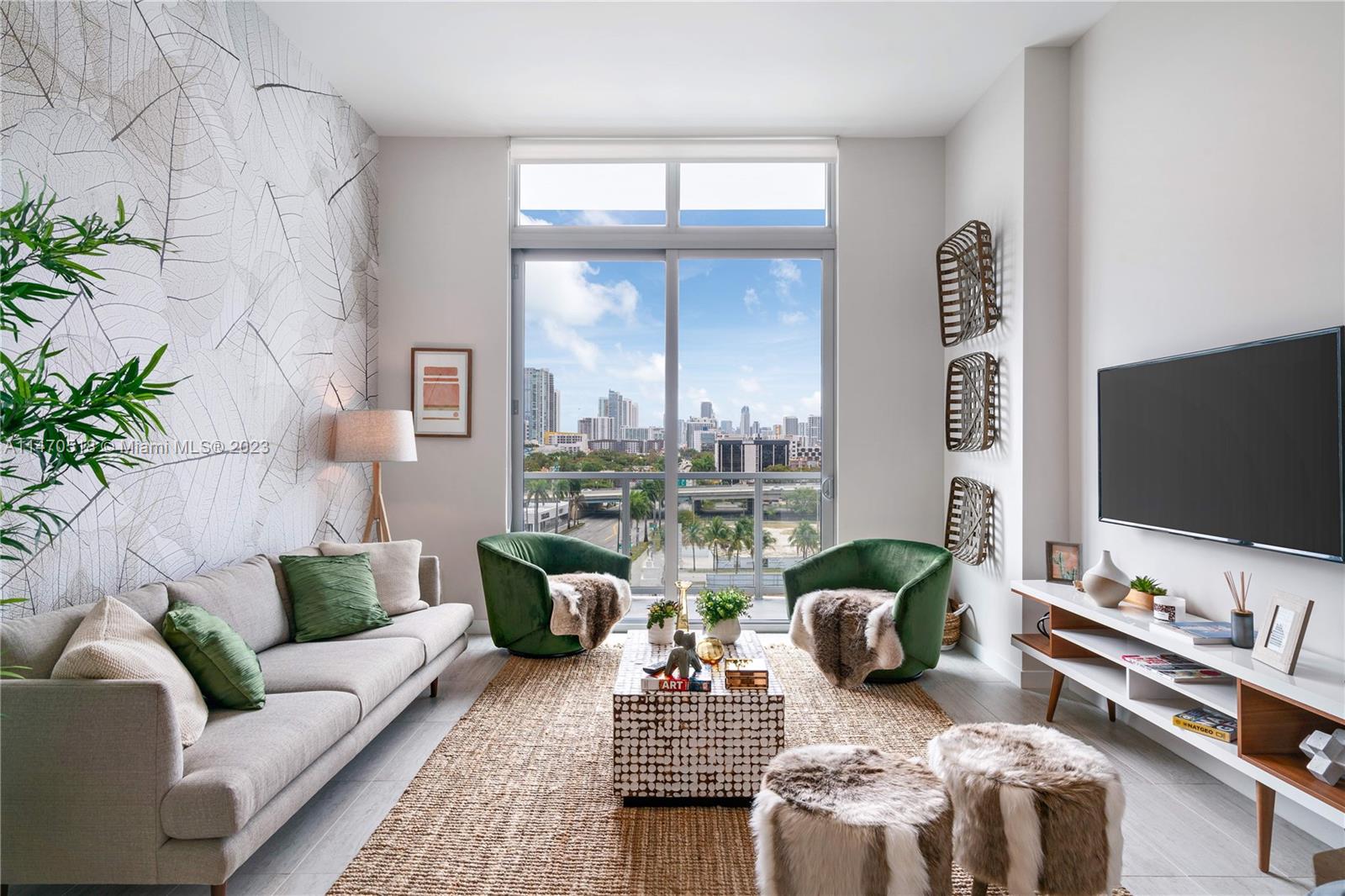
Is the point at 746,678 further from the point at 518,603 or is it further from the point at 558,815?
the point at 518,603

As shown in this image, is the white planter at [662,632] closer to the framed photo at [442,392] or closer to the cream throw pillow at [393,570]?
the cream throw pillow at [393,570]

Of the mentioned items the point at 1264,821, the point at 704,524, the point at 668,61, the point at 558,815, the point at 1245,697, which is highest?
the point at 668,61

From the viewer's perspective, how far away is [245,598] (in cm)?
294

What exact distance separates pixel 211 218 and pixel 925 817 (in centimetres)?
339

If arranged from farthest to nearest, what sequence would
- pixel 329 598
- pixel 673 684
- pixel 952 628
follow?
pixel 952 628
pixel 329 598
pixel 673 684

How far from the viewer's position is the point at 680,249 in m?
5.15

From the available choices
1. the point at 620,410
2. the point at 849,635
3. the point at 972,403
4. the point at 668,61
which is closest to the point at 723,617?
the point at 849,635

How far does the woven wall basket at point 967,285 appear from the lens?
415 cm

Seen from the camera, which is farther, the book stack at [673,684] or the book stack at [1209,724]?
the book stack at [673,684]

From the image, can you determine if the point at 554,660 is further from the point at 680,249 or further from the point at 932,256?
the point at 932,256

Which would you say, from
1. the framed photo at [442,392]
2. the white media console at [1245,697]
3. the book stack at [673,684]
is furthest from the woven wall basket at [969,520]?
the framed photo at [442,392]

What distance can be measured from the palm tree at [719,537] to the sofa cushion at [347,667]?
2313 mm

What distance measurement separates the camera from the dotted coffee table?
254cm

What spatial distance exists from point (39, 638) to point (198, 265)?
63.1 inches
